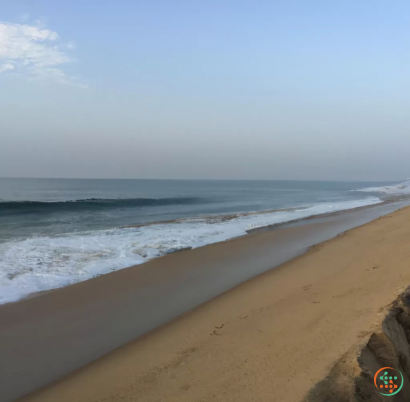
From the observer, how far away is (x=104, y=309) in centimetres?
543

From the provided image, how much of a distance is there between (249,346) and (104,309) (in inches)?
114

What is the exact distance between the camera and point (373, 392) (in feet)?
8.07

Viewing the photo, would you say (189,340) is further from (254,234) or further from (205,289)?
(254,234)

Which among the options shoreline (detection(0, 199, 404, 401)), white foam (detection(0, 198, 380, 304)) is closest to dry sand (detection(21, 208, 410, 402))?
shoreline (detection(0, 199, 404, 401))

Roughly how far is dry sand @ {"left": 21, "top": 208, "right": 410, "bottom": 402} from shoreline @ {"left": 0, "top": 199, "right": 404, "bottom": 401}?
0.33m

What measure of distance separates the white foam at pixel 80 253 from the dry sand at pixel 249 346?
330 centimetres

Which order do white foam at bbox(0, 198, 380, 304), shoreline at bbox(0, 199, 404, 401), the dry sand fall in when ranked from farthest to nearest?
white foam at bbox(0, 198, 380, 304) < shoreline at bbox(0, 199, 404, 401) < the dry sand

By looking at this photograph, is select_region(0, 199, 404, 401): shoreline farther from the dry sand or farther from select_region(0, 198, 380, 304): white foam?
select_region(0, 198, 380, 304): white foam

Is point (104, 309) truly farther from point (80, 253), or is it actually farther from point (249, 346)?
point (80, 253)

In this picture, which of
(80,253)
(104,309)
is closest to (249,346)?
(104,309)

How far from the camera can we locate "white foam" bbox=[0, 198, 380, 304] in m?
6.75

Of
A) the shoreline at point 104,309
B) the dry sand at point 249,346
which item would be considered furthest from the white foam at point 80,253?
the dry sand at point 249,346

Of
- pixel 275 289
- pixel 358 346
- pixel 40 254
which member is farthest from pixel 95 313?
pixel 40 254

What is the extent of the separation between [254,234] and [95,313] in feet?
→ 27.8
